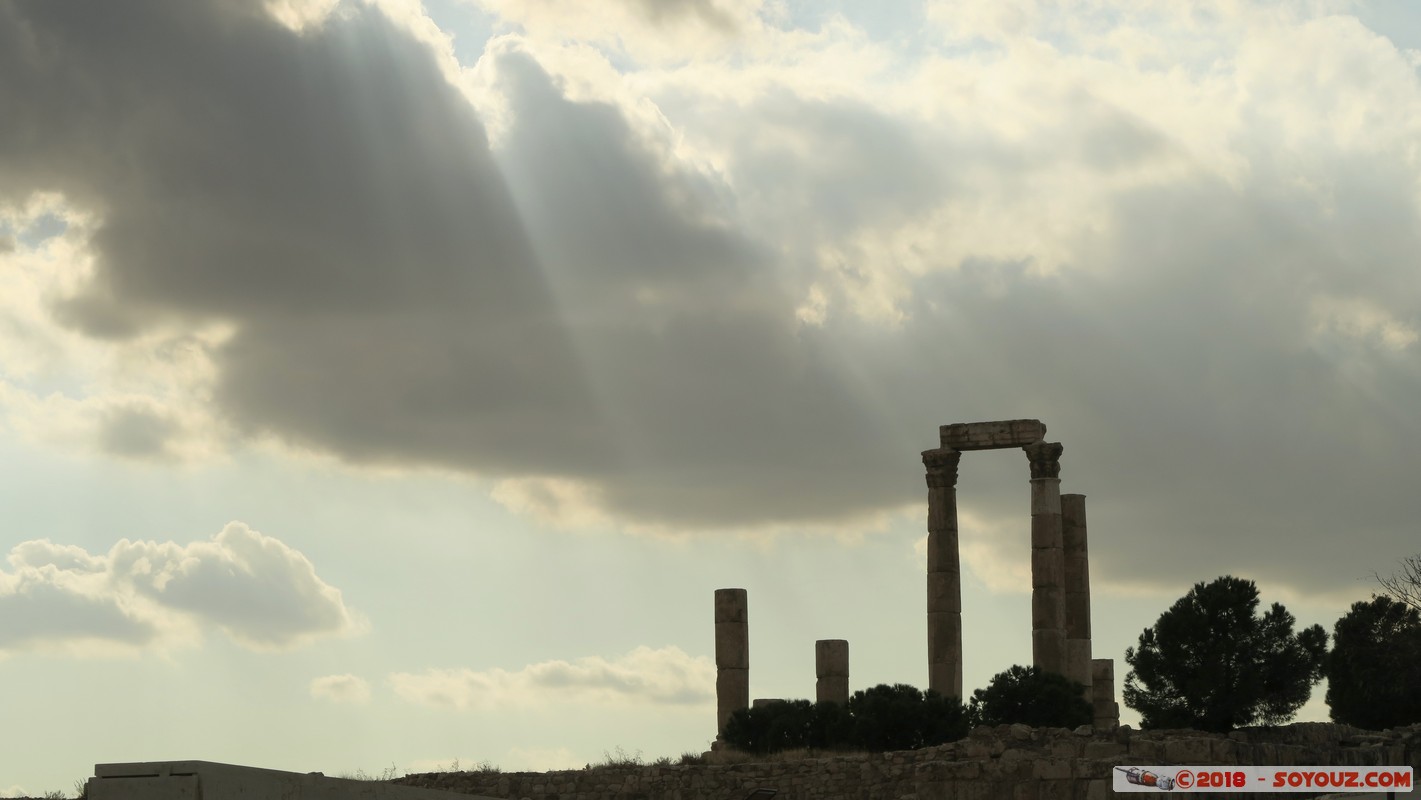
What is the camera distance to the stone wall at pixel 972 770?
3028 cm

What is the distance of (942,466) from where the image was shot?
41469 millimetres

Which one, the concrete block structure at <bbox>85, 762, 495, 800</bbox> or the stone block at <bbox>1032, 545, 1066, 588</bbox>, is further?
the stone block at <bbox>1032, 545, 1066, 588</bbox>

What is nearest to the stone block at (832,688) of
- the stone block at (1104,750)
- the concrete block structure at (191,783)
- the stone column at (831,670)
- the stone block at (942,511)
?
the stone column at (831,670)

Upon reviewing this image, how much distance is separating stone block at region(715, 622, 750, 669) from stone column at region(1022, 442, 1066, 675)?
657 centimetres

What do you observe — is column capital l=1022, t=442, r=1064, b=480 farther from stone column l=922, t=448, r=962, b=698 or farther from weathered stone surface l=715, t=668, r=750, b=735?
weathered stone surface l=715, t=668, r=750, b=735

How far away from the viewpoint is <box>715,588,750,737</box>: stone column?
1644 inches

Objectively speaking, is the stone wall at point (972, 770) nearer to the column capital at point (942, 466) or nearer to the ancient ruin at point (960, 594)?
the ancient ruin at point (960, 594)

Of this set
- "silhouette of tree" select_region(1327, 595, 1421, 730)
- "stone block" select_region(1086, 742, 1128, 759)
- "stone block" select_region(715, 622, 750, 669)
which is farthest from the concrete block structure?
"silhouette of tree" select_region(1327, 595, 1421, 730)

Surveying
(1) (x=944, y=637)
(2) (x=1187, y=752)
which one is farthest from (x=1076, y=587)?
(2) (x=1187, y=752)

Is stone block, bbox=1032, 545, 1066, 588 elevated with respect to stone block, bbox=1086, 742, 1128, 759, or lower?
elevated

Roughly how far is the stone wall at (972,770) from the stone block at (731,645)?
7.74m

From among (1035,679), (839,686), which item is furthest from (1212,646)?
(839,686)

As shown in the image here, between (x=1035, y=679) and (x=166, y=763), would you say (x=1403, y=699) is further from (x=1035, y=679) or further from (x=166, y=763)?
(x=166, y=763)

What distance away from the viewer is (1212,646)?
41.8 m
